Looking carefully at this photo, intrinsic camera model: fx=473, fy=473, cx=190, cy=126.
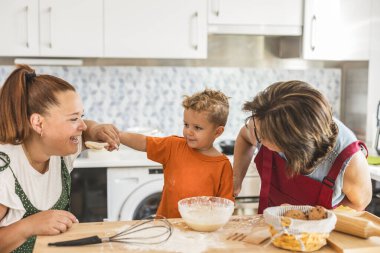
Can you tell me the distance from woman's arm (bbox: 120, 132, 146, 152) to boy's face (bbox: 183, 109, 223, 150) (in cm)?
17

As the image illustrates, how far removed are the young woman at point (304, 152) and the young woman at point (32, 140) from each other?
1.89ft

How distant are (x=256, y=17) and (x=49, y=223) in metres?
2.19

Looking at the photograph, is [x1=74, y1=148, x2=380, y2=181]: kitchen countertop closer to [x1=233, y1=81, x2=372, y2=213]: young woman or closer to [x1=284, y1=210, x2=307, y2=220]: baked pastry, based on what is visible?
[x1=233, y1=81, x2=372, y2=213]: young woman

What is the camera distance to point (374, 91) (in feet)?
10.5

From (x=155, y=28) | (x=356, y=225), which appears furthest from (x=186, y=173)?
(x=155, y=28)

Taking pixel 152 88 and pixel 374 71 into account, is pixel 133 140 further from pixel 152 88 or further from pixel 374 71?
pixel 374 71

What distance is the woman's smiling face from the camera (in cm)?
146

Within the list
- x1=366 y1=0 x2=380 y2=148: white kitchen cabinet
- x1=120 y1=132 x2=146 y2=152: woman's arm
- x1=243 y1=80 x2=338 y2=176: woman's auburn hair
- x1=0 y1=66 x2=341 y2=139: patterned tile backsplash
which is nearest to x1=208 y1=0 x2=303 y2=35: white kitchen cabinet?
x1=0 y1=66 x2=341 y2=139: patterned tile backsplash

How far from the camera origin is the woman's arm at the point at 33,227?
1232mm

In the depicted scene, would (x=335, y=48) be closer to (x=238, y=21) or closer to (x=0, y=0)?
(x=238, y=21)

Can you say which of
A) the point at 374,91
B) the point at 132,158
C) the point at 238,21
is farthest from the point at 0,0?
the point at 374,91

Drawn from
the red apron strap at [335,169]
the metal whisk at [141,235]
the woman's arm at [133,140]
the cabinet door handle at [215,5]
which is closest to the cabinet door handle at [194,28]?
the cabinet door handle at [215,5]

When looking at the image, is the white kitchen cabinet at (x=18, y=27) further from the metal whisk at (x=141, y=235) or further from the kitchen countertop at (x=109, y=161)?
the metal whisk at (x=141, y=235)

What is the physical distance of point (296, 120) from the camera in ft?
4.00
